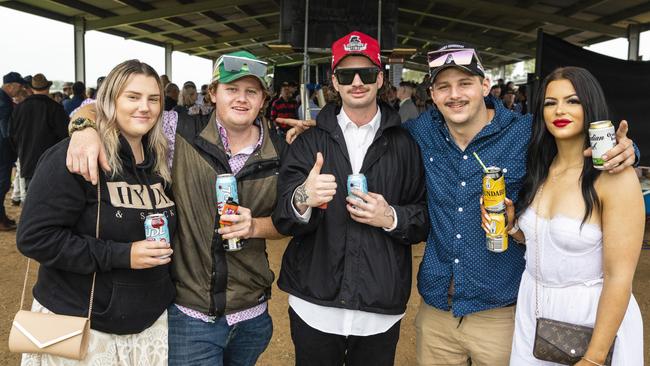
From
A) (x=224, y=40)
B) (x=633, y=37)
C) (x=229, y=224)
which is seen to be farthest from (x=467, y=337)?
(x=224, y=40)

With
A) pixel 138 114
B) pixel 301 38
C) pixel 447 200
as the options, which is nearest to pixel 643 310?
pixel 447 200

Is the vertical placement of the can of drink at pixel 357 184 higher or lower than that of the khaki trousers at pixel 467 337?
higher

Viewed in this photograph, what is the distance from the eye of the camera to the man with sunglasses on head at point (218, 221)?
1964mm

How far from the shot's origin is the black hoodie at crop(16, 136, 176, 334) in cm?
161

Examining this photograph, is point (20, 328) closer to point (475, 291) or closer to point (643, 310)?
point (475, 291)

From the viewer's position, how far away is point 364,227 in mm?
2002

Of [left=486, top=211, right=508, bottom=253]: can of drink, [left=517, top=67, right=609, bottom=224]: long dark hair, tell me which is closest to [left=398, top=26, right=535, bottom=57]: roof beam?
[left=517, top=67, right=609, bottom=224]: long dark hair

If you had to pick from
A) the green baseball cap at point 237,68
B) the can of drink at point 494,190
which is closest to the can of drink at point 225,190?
the green baseball cap at point 237,68

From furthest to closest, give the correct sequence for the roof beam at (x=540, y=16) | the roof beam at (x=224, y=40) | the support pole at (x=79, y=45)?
the roof beam at (x=224, y=40) → the support pole at (x=79, y=45) → the roof beam at (x=540, y=16)

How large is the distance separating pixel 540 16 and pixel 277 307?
10.9 metres

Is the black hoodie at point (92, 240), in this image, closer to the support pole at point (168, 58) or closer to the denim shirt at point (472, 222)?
the denim shirt at point (472, 222)

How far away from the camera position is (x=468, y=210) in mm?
2029

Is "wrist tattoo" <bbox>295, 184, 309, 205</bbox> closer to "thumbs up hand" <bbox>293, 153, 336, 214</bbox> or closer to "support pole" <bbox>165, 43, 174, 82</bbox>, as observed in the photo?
"thumbs up hand" <bbox>293, 153, 336, 214</bbox>

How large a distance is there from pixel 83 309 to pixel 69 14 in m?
13.1
